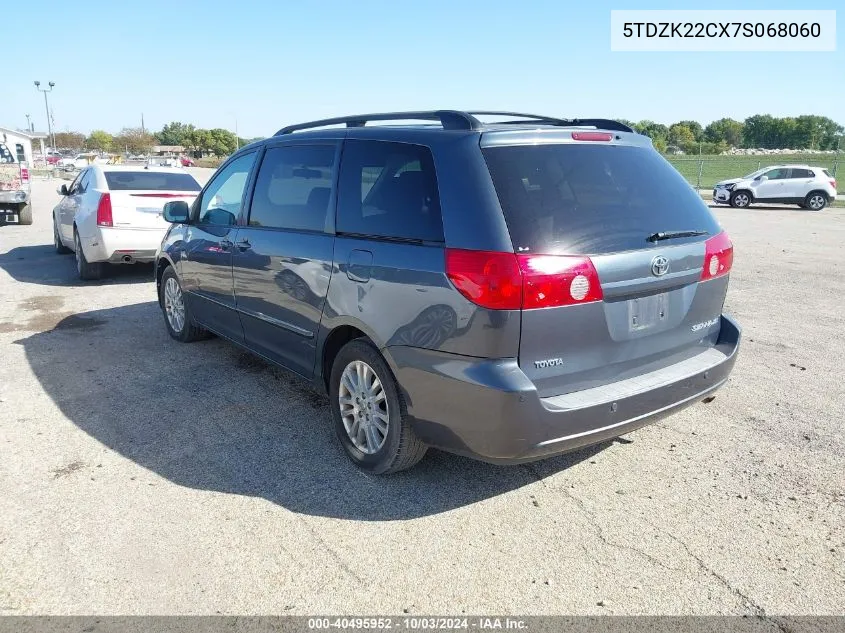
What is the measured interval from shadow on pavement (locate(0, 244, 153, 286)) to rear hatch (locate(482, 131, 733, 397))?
25.3 feet

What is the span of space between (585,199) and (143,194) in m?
7.27

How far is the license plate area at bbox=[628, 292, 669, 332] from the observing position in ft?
10.4

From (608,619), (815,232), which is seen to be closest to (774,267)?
(815,232)

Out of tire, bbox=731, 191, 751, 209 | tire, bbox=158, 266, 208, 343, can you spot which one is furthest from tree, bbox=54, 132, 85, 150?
tire, bbox=158, 266, 208, 343

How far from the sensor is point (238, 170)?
5.15 m

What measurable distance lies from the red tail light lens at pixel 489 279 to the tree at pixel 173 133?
117946 millimetres

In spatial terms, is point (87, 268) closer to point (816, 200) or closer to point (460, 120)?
point (460, 120)

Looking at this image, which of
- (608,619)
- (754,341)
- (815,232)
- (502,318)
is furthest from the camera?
(815,232)

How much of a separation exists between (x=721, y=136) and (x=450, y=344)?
15638cm

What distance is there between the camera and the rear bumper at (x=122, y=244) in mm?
8633

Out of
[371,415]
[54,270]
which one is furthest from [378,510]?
[54,270]

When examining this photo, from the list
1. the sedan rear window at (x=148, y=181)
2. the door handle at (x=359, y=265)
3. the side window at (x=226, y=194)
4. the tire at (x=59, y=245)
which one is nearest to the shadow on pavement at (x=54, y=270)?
the tire at (x=59, y=245)

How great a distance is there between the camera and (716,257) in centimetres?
360

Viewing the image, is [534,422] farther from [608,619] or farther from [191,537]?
[191,537]
